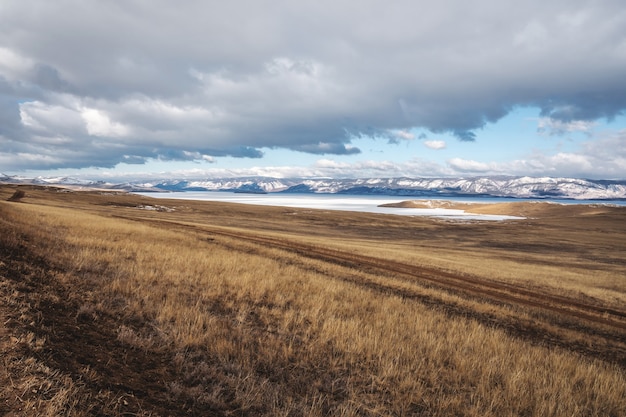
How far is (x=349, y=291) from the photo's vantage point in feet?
42.9

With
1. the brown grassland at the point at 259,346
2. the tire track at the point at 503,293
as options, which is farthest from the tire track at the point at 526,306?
the brown grassland at the point at 259,346

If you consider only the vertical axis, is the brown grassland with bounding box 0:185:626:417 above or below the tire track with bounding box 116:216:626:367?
above

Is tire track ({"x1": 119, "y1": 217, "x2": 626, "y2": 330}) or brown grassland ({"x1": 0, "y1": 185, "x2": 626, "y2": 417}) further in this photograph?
tire track ({"x1": 119, "y1": 217, "x2": 626, "y2": 330})

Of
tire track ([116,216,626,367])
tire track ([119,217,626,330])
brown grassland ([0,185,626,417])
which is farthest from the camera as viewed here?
tire track ([119,217,626,330])

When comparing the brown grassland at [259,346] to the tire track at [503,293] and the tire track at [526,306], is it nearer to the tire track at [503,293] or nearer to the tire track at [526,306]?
the tire track at [526,306]

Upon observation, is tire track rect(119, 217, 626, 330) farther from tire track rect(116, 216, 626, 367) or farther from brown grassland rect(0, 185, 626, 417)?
brown grassland rect(0, 185, 626, 417)

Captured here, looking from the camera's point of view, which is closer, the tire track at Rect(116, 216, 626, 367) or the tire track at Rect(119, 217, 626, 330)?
the tire track at Rect(116, 216, 626, 367)

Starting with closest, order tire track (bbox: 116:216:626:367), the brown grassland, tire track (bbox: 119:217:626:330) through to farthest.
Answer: the brown grassland → tire track (bbox: 116:216:626:367) → tire track (bbox: 119:217:626:330)

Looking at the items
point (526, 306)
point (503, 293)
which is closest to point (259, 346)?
point (526, 306)

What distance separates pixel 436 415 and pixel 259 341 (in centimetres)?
348

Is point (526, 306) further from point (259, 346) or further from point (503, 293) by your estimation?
point (259, 346)

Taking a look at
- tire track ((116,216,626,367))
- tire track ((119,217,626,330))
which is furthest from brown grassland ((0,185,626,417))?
tire track ((119,217,626,330))

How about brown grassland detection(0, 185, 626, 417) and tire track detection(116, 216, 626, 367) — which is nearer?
brown grassland detection(0, 185, 626, 417)

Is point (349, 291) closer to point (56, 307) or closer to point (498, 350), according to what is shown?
point (498, 350)
